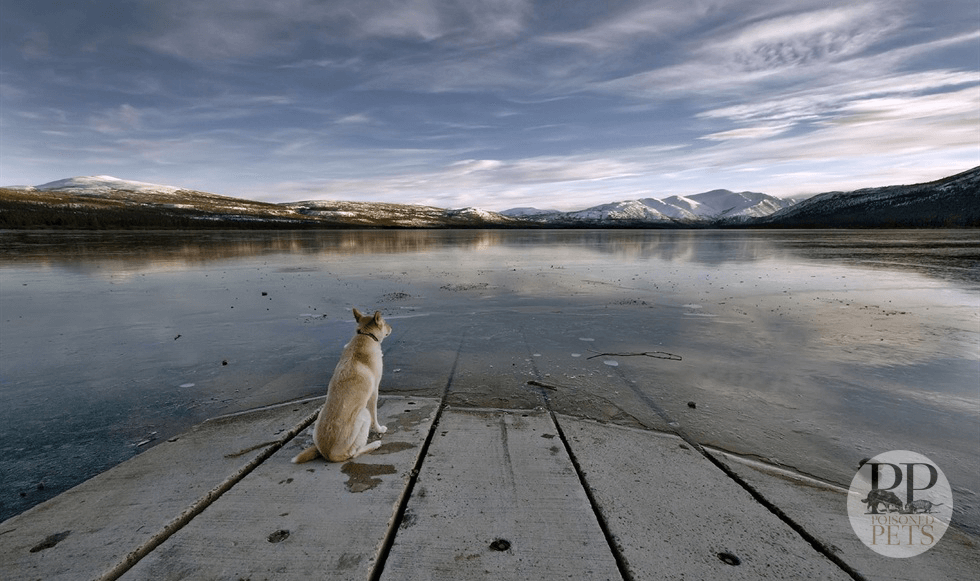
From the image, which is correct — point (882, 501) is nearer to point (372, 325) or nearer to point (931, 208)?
point (372, 325)

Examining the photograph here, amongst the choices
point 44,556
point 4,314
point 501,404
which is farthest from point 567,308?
point 4,314

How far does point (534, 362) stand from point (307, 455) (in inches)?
177

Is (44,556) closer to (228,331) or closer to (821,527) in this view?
(821,527)

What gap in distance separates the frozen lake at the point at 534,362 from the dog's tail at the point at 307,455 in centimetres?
223

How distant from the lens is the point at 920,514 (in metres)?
3.50

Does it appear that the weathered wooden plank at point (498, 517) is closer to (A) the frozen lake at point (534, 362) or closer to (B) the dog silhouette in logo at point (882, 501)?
(A) the frozen lake at point (534, 362)

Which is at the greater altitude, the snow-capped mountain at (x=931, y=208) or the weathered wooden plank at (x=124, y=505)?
the snow-capped mountain at (x=931, y=208)

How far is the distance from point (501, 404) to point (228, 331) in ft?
24.5

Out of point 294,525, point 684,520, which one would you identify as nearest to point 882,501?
point 684,520

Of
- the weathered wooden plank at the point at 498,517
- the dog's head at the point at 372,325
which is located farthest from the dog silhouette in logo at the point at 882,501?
the dog's head at the point at 372,325

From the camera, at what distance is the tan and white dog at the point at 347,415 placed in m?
3.94

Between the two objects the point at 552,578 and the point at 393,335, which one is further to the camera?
the point at 393,335

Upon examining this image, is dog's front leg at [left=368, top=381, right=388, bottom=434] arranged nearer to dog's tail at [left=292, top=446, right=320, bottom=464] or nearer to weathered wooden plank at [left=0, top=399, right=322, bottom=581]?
dog's tail at [left=292, top=446, right=320, bottom=464]

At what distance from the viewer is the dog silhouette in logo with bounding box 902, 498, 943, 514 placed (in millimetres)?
3561
